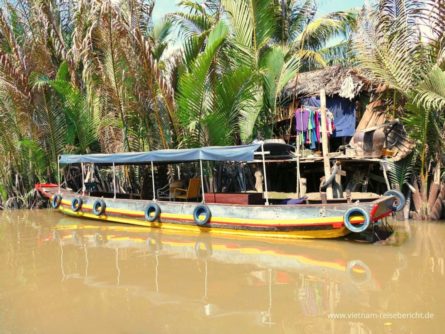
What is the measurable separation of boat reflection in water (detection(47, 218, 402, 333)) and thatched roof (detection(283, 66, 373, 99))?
6.47 metres

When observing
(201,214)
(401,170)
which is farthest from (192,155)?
(401,170)

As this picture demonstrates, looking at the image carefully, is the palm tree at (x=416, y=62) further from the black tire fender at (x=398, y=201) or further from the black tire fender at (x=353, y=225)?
the black tire fender at (x=353, y=225)

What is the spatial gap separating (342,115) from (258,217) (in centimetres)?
648

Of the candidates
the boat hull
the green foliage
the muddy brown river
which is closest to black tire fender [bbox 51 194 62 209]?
the boat hull

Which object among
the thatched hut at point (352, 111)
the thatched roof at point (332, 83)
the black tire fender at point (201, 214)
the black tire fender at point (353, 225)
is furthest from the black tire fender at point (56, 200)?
the black tire fender at point (353, 225)

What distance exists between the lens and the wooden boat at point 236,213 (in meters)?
7.50

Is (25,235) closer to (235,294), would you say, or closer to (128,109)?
(128,109)

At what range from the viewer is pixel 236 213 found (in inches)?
340

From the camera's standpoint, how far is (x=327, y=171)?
891cm

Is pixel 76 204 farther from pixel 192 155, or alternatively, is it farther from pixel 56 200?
pixel 192 155

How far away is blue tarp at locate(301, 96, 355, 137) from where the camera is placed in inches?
518

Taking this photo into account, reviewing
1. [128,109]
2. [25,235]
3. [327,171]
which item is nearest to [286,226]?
[327,171]

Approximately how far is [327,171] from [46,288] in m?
5.99

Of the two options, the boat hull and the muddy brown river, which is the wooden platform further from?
the muddy brown river
